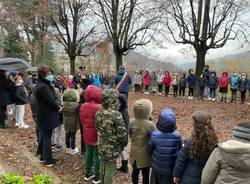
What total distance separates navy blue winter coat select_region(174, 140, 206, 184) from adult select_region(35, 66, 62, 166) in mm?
3161

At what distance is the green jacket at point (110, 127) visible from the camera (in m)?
5.44

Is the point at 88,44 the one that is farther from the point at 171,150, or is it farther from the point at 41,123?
the point at 171,150

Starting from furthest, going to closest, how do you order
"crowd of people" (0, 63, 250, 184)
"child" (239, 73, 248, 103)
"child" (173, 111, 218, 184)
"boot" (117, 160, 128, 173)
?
"child" (239, 73, 248, 103)
"boot" (117, 160, 128, 173)
"child" (173, 111, 218, 184)
"crowd of people" (0, 63, 250, 184)

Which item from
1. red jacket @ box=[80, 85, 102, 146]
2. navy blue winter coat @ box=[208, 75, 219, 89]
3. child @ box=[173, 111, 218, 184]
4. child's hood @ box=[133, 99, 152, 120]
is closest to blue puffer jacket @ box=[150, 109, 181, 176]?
child @ box=[173, 111, 218, 184]

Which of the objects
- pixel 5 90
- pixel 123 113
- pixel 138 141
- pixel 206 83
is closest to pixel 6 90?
pixel 5 90

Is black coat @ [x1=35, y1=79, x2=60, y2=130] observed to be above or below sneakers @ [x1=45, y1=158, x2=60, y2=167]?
above

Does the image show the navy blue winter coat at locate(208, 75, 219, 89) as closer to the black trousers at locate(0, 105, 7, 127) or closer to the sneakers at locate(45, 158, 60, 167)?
the black trousers at locate(0, 105, 7, 127)

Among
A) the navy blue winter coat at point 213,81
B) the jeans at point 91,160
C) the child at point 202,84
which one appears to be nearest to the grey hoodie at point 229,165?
the jeans at point 91,160

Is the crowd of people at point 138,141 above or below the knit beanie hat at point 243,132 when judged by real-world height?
below

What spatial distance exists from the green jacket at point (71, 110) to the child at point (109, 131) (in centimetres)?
193

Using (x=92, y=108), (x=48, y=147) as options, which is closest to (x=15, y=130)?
(x=48, y=147)

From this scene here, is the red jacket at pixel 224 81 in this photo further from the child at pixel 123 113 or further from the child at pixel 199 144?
the child at pixel 199 144

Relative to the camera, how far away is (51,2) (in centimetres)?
2736

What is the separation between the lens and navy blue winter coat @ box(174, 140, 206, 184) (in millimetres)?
4320
